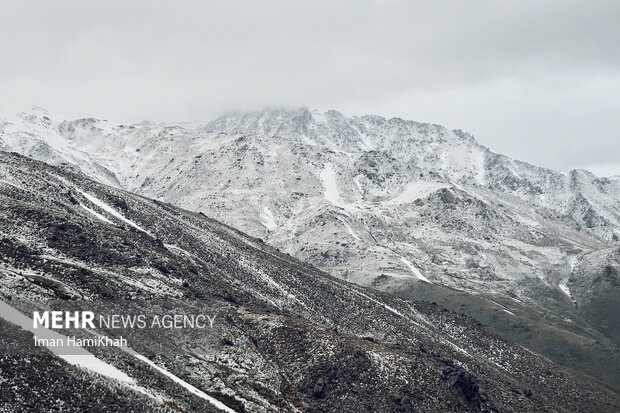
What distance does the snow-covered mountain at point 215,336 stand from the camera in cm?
6419

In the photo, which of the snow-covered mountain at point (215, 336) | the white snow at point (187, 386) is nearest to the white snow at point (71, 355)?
the snow-covered mountain at point (215, 336)

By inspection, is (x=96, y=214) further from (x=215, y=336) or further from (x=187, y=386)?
(x=187, y=386)

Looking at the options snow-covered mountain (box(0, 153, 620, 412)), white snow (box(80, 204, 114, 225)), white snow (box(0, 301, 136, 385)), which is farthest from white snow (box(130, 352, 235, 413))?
white snow (box(80, 204, 114, 225))

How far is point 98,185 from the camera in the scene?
502 ft

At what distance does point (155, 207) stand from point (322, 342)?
79.4 meters

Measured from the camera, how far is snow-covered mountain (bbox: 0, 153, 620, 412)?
64188mm

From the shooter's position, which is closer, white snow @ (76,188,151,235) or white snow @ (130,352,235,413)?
white snow @ (130,352,235,413)

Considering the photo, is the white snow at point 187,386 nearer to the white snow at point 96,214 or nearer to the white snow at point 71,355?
the white snow at point 71,355

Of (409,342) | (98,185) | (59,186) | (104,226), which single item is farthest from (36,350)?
(98,185)

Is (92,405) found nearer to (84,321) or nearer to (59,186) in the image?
(84,321)

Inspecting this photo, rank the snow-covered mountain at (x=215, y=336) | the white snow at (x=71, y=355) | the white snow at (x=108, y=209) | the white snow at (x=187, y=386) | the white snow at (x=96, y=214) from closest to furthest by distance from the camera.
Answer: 1. the white snow at (x=71, y=355)
2. the snow-covered mountain at (x=215, y=336)
3. the white snow at (x=187, y=386)
4. the white snow at (x=96, y=214)
5. the white snow at (x=108, y=209)

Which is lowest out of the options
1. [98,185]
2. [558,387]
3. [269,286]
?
[558,387]

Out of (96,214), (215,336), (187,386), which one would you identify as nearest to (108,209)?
(96,214)

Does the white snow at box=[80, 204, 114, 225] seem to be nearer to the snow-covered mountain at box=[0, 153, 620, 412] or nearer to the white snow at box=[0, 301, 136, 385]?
the snow-covered mountain at box=[0, 153, 620, 412]
